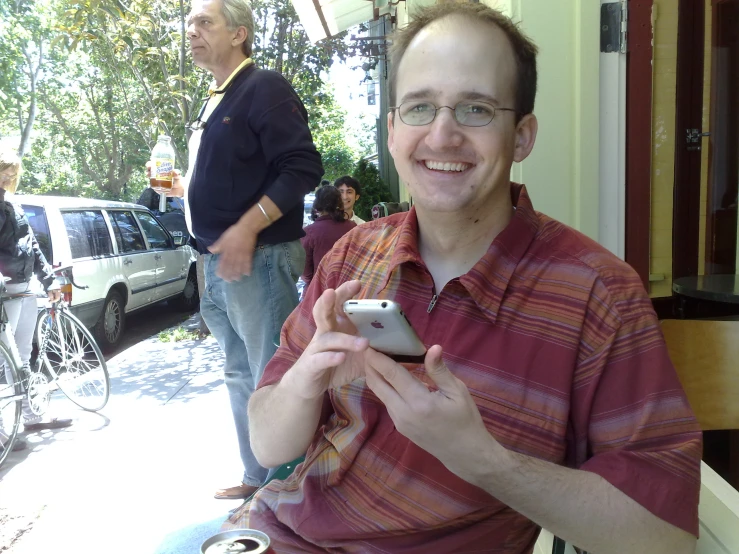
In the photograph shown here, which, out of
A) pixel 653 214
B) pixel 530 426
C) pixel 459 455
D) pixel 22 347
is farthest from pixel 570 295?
pixel 22 347

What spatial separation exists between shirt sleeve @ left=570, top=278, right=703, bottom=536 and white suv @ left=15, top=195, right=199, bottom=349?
5792mm

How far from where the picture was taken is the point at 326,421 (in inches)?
58.0

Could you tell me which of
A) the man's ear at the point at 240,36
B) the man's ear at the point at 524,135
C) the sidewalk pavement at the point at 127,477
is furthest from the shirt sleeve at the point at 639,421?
the sidewalk pavement at the point at 127,477

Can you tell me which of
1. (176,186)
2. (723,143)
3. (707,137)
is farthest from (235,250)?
(723,143)

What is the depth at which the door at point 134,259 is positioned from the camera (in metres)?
8.11

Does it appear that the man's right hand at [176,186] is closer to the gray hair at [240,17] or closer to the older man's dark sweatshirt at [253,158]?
the older man's dark sweatshirt at [253,158]

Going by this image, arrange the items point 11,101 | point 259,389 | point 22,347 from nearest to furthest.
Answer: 1. point 259,389
2. point 22,347
3. point 11,101

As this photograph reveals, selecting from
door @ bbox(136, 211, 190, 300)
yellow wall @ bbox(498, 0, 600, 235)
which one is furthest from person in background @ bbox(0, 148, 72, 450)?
door @ bbox(136, 211, 190, 300)

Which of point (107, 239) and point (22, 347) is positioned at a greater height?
point (107, 239)

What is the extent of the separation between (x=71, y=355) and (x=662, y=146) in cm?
440

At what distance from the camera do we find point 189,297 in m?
10.5

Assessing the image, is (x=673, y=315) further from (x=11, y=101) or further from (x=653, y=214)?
(x=11, y=101)

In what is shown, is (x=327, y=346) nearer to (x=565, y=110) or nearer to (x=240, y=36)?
(x=565, y=110)

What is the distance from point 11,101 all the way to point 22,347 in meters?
21.6
